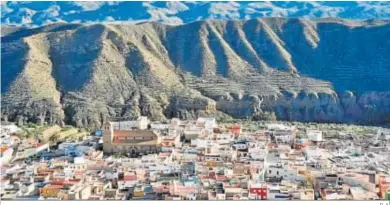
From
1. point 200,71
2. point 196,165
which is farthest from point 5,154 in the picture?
point 200,71

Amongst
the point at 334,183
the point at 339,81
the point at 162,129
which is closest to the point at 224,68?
the point at 339,81

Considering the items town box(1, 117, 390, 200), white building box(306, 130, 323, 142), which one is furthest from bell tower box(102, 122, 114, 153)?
white building box(306, 130, 323, 142)

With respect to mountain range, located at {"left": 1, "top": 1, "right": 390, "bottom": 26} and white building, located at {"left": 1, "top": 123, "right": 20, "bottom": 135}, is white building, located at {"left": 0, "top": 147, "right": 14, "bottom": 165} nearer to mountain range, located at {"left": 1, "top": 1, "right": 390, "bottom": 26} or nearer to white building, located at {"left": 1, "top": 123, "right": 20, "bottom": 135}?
white building, located at {"left": 1, "top": 123, "right": 20, "bottom": 135}

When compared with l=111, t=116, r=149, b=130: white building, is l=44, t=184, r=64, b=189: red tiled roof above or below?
below

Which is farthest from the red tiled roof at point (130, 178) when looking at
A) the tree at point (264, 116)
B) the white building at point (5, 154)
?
the tree at point (264, 116)

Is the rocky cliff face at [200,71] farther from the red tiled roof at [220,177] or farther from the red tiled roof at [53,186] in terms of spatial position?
the red tiled roof at [53,186]

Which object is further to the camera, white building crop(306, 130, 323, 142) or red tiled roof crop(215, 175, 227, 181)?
white building crop(306, 130, 323, 142)
